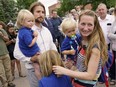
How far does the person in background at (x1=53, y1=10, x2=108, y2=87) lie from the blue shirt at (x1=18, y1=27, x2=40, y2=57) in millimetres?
863

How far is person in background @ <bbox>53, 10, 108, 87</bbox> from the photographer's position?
2.50m

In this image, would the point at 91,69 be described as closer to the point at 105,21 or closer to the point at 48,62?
the point at 48,62

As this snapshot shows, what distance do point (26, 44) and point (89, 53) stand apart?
1.17 meters

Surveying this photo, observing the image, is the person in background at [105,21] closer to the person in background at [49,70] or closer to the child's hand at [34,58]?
the child's hand at [34,58]

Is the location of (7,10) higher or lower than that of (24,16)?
higher

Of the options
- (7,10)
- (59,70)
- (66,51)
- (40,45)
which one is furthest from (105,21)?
(7,10)

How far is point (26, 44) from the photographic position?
3.46m

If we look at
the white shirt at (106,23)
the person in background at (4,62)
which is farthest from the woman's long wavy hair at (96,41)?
the person in background at (4,62)

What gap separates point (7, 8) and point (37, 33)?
17803 mm

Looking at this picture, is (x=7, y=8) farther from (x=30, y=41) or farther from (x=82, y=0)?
(x=82, y=0)

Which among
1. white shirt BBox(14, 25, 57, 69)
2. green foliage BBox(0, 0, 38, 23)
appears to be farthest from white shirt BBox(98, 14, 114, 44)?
green foliage BBox(0, 0, 38, 23)

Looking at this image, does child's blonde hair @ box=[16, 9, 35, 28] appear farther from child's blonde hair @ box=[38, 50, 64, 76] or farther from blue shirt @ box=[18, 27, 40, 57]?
child's blonde hair @ box=[38, 50, 64, 76]

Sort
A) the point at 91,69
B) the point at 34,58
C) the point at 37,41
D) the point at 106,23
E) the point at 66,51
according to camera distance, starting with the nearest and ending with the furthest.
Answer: the point at 91,69 < the point at 34,58 < the point at 37,41 < the point at 66,51 < the point at 106,23

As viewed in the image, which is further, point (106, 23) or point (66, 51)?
point (106, 23)
